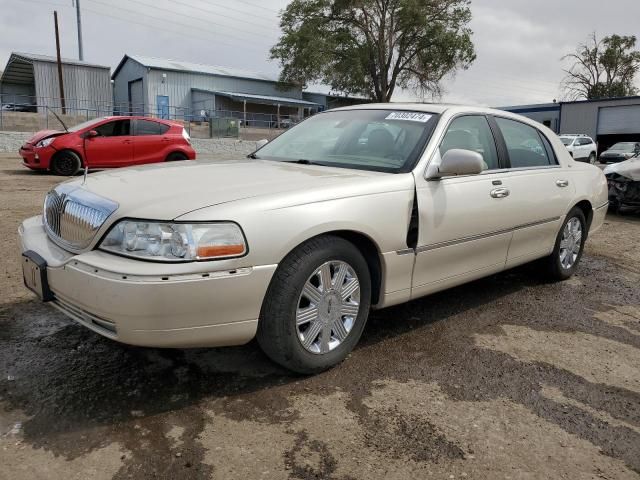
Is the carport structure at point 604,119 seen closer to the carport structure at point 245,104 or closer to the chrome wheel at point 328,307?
the carport structure at point 245,104

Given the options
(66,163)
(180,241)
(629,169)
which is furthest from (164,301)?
(66,163)

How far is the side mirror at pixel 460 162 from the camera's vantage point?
3264mm

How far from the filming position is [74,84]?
1321 inches

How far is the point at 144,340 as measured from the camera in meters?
2.46

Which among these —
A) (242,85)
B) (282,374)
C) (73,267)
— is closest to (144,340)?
(73,267)

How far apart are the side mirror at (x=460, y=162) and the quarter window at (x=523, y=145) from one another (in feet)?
3.37

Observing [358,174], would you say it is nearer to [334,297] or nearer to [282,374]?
[334,297]

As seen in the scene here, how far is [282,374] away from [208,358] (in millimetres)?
486

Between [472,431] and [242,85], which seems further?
[242,85]

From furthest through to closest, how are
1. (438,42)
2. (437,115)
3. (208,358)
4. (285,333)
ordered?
(438,42), (437,115), (208,358), (285,333)

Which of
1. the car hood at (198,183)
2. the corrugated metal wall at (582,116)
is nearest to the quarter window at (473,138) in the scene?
the car hood at (198,183)

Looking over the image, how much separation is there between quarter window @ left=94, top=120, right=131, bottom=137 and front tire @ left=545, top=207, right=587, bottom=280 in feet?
33.2

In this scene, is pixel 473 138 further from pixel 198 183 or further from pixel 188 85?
pixel 188 85

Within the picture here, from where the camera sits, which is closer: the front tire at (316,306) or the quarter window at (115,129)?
the front tire at (316,306)
